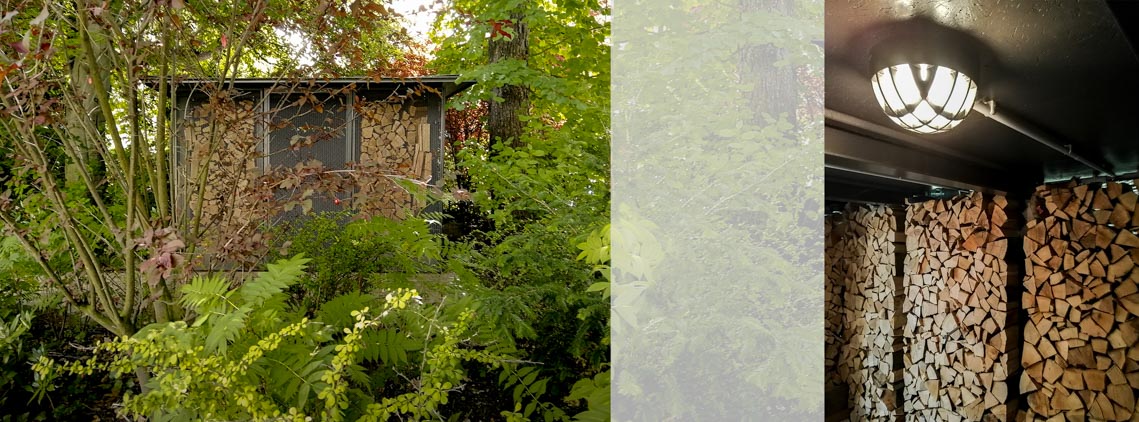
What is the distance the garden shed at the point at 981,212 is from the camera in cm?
147

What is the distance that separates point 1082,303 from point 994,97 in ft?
1.65

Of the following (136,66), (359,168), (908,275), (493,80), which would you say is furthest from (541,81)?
(908,275)

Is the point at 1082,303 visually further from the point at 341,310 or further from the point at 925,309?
the point at 341,310

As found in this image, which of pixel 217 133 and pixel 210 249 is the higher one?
pixel 217 133

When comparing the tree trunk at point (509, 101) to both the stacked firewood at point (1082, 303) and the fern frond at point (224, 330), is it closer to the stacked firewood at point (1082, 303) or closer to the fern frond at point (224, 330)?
the fern frond at point (224, 330)

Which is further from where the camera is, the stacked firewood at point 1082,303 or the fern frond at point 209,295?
the fern frond at point 209,295

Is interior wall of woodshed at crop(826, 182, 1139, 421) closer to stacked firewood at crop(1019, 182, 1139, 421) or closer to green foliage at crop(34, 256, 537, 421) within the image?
stacked firewood at crop(1019, 182, 1139, 421)

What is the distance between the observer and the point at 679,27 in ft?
3.08

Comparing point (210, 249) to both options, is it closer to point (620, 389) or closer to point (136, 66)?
point (136, 66)

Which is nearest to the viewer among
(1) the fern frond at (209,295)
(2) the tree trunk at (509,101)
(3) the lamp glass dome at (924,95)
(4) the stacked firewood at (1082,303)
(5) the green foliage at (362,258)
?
(4) the stacked firewood at (1082,303)

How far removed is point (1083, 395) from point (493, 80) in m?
4.58
